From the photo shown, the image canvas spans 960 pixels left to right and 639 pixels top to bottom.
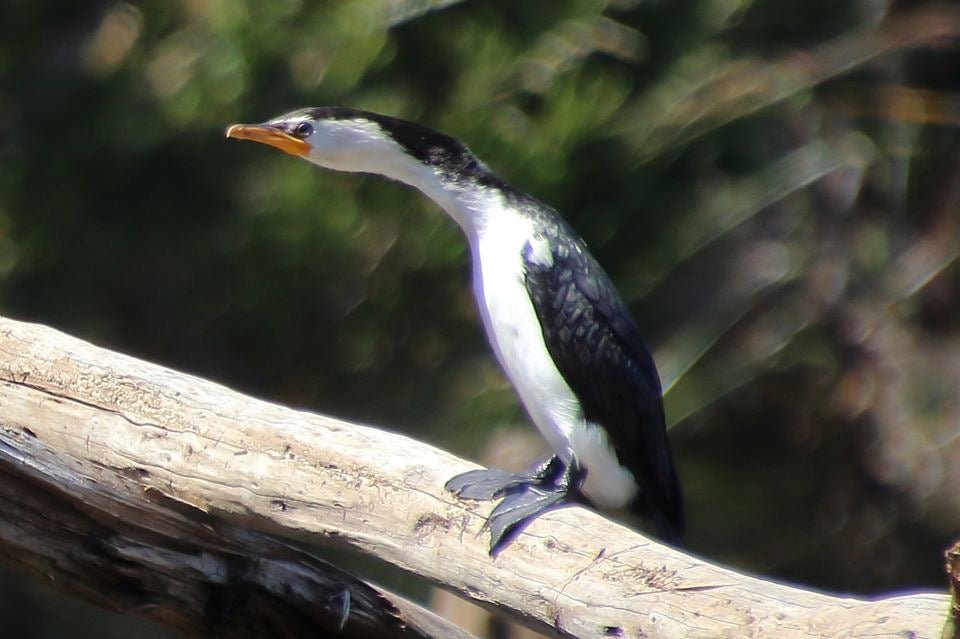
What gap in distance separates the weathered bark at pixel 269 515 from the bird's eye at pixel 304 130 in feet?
1.96

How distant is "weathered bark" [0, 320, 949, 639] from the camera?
2.03 meters

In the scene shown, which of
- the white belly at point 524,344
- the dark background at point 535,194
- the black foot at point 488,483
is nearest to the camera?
the black foot at point 488,483

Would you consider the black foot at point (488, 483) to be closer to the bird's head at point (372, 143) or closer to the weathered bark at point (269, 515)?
the weathered bark at point (269, 515)

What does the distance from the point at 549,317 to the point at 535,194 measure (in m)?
2.15

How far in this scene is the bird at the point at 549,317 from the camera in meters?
2.68

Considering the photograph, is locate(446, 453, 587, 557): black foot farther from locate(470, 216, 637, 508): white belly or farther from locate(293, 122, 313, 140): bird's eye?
locate(293, 122, 313, 140): bird's eye

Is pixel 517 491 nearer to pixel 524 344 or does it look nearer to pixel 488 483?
pixel 488 483

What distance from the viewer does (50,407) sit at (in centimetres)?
240

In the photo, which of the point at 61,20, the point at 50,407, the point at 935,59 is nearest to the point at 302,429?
the point at 50,407

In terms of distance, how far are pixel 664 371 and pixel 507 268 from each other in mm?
2207

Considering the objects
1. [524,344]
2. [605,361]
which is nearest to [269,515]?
[524,344]

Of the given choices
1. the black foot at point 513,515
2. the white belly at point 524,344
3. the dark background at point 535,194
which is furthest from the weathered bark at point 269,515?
the dark background at point 535,194

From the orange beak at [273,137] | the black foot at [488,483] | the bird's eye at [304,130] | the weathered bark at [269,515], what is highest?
the bird's eye at [304,130]

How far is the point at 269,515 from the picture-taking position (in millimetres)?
2262
